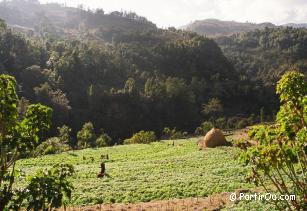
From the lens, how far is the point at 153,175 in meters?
33.1

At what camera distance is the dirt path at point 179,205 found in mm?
20766

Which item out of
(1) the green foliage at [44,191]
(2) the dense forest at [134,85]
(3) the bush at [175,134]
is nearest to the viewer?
(1) the green foliage at [44,191]

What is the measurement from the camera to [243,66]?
→ 185500 millimetres

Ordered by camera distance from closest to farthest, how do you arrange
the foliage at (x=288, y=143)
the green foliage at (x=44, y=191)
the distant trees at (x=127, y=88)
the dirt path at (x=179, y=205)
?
the green foliage at (x=44, y=191)
the foliage at (x=288, y=143)
the dirt path at (x=179, y=205)
the distant trees at (x=127, y=88)

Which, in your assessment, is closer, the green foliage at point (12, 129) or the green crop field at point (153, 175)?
the green foliage at point (12, 129)

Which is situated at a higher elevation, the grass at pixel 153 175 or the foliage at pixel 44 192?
the foliage at pixel 44 192

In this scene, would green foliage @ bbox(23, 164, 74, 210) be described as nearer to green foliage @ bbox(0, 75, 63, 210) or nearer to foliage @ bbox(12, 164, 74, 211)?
foliage @ bbox(12, 164, 74, 211)

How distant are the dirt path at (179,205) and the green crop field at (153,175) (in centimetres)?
141

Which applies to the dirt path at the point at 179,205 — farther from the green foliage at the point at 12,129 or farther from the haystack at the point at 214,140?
the haystack at the point at 214,140

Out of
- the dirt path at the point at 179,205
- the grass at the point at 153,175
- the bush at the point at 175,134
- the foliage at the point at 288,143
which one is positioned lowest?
the bush at the point at 175,134

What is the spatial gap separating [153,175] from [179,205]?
1138 cm

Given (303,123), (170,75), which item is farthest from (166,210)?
(170,75)

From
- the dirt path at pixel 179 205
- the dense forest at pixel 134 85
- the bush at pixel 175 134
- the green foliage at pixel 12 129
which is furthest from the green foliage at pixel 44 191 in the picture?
the dense forest at pixel 134 85

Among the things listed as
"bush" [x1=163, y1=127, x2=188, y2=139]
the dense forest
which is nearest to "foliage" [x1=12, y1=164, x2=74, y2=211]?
"bush" [x1=163, y1=127, x2=188, y2=139]
